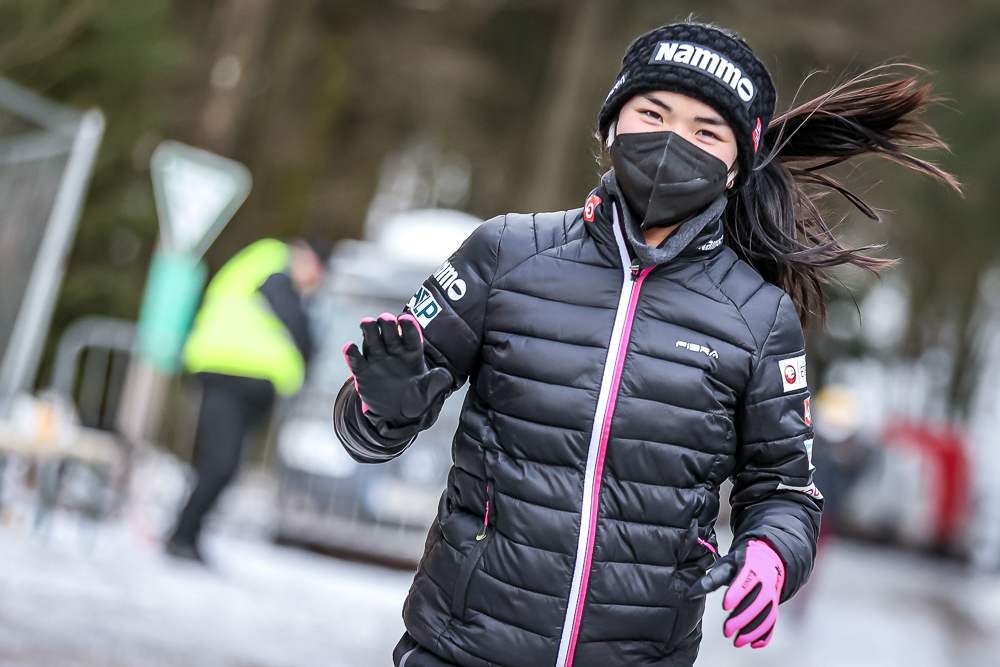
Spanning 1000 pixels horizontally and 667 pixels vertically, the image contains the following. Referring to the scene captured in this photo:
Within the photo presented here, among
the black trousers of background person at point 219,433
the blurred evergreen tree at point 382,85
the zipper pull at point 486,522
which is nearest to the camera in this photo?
the zipper pull at point 486,522

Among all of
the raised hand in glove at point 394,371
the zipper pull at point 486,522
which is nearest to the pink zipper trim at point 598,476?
the zipper pull at point 486,522

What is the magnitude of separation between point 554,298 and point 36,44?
797 cm

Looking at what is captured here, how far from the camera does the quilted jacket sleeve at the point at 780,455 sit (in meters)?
2.83

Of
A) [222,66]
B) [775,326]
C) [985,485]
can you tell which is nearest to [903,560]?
[985,485]

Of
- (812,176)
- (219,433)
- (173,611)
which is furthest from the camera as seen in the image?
(219,433)

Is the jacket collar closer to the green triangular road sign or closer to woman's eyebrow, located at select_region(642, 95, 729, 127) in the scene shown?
woman's eyebrow, located at select_region(642, 95, 729, 127)

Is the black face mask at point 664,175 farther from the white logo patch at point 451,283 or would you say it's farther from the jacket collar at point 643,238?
the white logo patch at point 451,283

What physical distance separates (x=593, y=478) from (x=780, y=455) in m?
0.44

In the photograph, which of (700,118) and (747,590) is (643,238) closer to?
(700,118)

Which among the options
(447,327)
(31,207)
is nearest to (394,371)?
(447,327)

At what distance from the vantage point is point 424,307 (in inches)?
115

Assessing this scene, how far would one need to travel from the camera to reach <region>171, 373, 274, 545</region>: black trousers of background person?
7730 mm

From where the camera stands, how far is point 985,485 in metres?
19.9

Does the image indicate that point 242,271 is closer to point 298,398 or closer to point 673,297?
point 298,398
